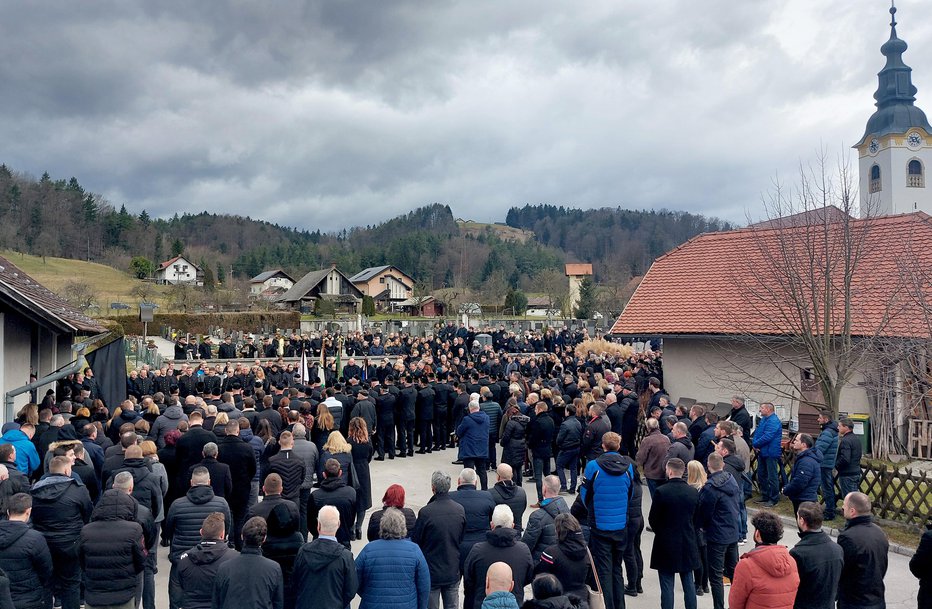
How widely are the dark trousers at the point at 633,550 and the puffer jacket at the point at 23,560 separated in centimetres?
578

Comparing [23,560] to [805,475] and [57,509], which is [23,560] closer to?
[57,509]

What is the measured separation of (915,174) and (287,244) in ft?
292

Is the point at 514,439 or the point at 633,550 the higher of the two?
the point at 514,439

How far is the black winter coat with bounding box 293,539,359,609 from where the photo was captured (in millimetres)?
5148

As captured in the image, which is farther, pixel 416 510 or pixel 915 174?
pixel 915 174

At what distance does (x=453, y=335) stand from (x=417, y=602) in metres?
29.1

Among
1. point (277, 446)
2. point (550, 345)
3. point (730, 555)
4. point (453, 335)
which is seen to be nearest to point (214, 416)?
point (277, 446)

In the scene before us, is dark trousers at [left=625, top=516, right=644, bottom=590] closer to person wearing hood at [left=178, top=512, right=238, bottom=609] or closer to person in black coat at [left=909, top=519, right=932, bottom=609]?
person in black coat at [left=909, top=519, right=932, bottom=609]

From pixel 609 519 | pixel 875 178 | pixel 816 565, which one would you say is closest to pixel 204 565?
pixel 609 519

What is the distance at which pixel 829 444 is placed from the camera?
10.2m

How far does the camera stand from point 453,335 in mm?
34531

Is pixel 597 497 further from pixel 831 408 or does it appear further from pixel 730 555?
pixel 831 408

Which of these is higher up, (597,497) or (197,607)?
(597,497)

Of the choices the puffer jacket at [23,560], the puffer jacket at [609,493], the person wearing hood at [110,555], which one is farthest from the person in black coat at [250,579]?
the puffer jacket at [609,493]
